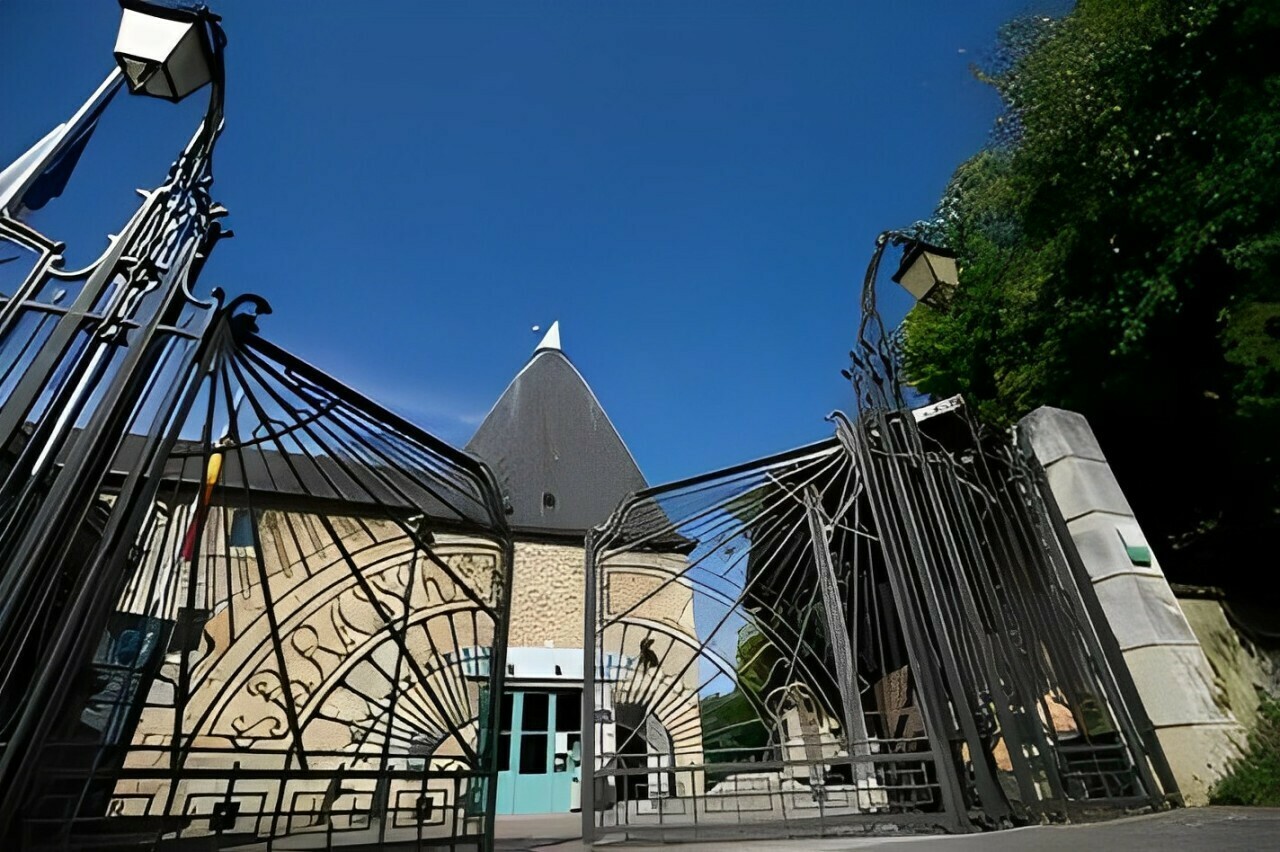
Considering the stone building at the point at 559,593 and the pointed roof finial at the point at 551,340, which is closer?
the stone building at the point at 559,593

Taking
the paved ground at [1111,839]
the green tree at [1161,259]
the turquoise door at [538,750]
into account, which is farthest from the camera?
the turquoise door at [538,750]

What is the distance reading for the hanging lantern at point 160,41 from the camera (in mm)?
2203

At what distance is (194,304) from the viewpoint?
81.2 inches

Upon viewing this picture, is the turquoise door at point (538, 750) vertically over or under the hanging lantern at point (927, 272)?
under

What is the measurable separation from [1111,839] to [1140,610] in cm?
235

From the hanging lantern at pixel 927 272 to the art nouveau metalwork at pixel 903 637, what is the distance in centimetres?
45

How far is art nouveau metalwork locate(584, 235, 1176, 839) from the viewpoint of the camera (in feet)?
12.2

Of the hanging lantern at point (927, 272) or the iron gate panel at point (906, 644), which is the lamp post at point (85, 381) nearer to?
the iron gate panel at point (906, 644)

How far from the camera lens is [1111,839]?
2.63 meters

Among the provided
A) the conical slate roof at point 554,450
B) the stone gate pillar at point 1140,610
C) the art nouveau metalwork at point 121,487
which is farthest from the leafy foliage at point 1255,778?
the conical slate roof at point 554,450

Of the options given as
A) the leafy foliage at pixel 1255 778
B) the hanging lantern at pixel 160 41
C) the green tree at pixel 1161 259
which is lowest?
the leafy foliage at pixel 1255 778

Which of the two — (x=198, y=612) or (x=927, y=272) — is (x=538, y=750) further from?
(x=927, y=272)

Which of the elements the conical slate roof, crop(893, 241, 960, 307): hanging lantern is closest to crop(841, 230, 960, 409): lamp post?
crop(893, 241, 960, 307): hanging lantern

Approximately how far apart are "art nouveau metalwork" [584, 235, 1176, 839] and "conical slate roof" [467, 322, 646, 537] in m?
7.73
